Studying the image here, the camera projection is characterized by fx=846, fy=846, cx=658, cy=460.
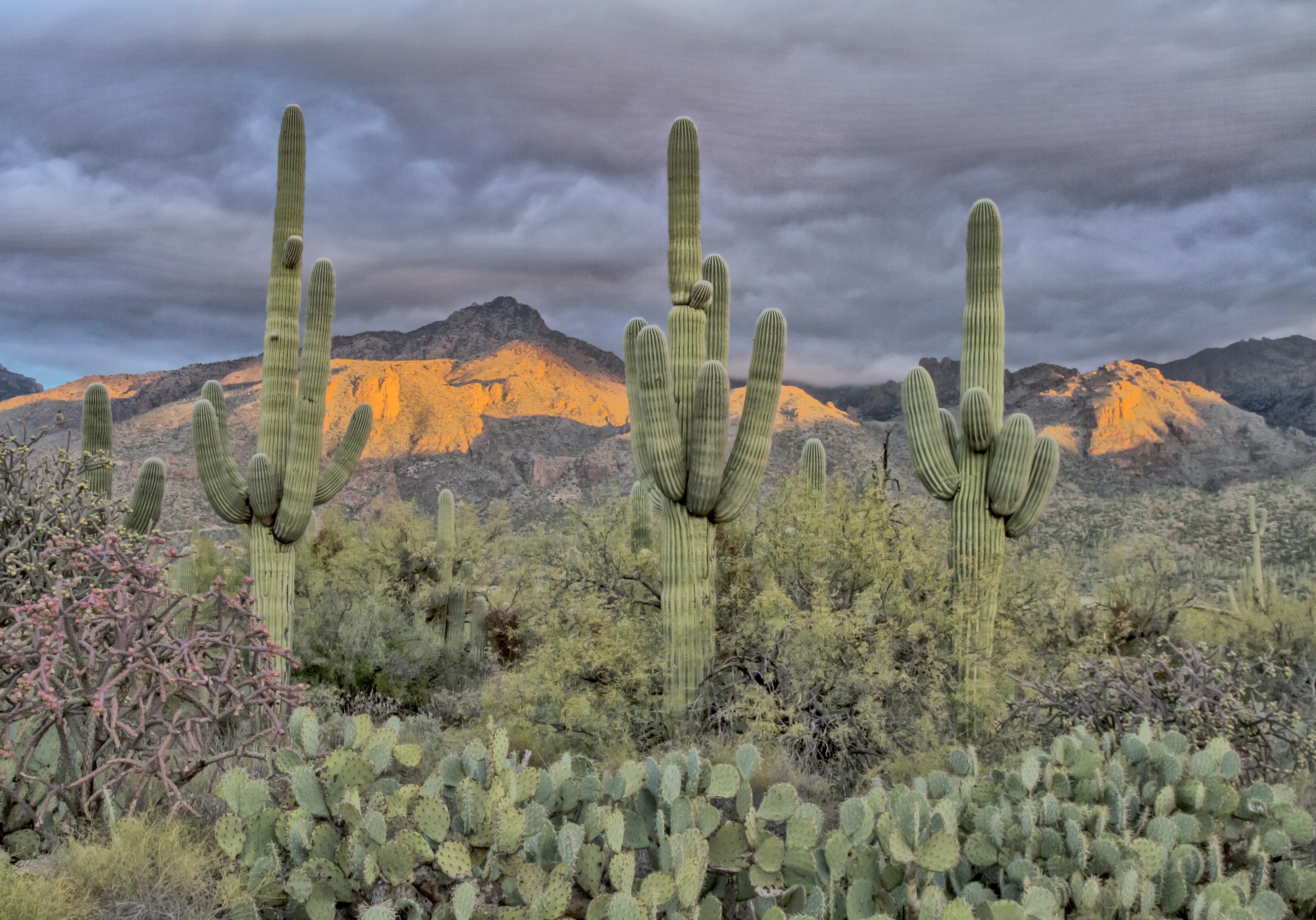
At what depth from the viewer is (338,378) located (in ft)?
195

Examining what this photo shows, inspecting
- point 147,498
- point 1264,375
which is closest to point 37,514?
point 147,498

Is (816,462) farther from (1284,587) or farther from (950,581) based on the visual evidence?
(1284,587)

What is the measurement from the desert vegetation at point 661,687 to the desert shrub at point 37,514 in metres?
0.04

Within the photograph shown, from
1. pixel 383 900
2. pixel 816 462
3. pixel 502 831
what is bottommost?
pixel 383 900

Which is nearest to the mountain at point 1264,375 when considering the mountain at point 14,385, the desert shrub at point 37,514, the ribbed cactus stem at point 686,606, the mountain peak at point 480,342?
the mountain peak at point 480,342

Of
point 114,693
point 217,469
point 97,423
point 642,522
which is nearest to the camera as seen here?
point 114,693

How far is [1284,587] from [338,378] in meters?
55.7

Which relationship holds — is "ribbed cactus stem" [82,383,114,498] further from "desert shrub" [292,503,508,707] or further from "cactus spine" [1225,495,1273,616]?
"cactus spine" [1225,495,1273,616]

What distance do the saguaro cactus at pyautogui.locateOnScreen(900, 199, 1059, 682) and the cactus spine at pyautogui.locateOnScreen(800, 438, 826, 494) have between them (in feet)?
4.43

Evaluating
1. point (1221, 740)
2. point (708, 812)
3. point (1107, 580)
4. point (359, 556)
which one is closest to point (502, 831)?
point (708, 812)

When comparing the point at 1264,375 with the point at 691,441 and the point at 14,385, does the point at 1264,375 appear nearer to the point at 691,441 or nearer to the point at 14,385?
the point at 691,441

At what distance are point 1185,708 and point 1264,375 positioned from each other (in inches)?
2645

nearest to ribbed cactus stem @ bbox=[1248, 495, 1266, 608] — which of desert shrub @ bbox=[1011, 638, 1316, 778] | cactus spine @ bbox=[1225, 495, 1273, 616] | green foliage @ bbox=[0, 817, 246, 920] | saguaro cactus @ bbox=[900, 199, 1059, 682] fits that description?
cactus spine @ bbox=[1225, 495, 1273, 616]

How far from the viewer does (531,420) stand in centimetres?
5225
